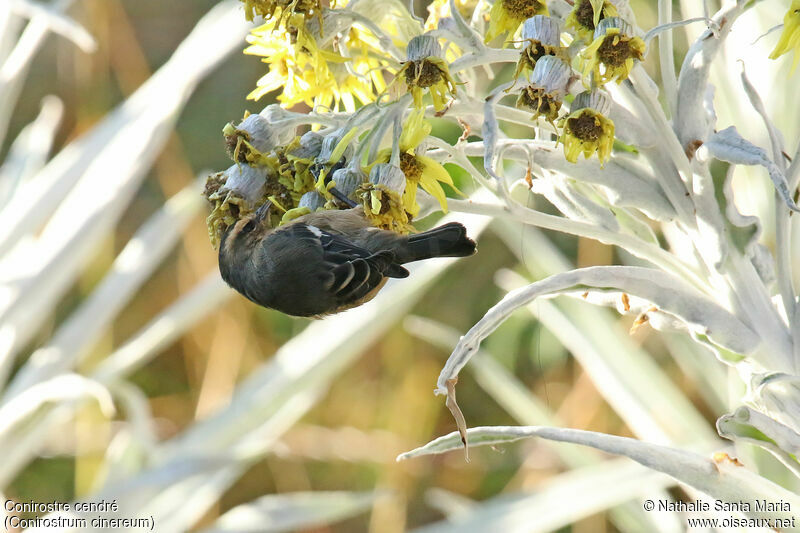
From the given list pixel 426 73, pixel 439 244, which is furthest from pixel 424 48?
pixel 439 244

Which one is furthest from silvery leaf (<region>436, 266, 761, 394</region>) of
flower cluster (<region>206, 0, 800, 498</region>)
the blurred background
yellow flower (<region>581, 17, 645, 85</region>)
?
the blurred background

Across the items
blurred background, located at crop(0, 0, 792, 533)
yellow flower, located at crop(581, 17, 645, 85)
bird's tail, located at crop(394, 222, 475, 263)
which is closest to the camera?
yellow flower, located at crop(581, 17, 645, 85)

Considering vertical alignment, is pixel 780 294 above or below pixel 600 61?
below

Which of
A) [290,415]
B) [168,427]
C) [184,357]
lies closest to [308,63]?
[290,415]

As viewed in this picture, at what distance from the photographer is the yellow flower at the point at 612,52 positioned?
0.42 m

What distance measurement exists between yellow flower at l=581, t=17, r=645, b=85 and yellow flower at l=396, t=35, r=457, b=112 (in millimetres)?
75

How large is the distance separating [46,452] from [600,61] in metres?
1.72

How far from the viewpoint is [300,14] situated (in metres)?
0.47

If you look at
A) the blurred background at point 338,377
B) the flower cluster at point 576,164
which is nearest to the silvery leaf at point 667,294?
the flower cluster at point 576,164

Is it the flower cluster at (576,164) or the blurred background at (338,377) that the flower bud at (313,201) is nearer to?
the flower cluster at (576,164)

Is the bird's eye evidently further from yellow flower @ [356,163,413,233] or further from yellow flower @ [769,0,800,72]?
yellow flower @ [769,0,800,72]

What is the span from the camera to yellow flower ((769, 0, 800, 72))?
472 millimetres

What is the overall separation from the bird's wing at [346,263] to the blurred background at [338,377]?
1.25m

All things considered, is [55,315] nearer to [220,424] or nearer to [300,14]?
[220,424]
